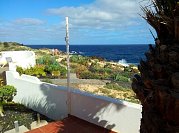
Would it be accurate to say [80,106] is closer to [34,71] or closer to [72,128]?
[72,128]

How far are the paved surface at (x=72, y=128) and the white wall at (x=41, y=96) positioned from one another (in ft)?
3.23

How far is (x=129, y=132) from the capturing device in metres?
6.71

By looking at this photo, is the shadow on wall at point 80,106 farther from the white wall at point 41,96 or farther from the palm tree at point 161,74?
the palm tree at point 161,74

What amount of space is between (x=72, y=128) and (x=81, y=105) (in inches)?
35.3

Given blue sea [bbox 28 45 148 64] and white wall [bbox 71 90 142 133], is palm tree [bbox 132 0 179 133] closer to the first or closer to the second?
white wall [bbox 71 90 142 133]

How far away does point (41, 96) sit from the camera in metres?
9.42

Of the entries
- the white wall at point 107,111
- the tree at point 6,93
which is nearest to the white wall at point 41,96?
the tree at point 6,93

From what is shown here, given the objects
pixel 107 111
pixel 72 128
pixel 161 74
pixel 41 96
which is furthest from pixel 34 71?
pixel 161 74

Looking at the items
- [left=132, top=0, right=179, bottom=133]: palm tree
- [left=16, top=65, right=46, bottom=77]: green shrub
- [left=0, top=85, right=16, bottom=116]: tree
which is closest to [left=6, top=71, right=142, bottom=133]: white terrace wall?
[left=0, top=85, right=16, bottom=116]: tree

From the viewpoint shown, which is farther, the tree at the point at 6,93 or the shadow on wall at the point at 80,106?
the tree at the point at 6,93

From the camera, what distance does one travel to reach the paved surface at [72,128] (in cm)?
703

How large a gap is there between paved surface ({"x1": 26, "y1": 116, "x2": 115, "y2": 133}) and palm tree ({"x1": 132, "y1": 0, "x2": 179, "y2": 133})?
380 cm

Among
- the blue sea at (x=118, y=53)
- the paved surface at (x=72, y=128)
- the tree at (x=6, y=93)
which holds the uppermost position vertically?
the tree at (x=6, y=93)

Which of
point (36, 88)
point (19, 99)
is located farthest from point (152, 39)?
point (19, 99)
